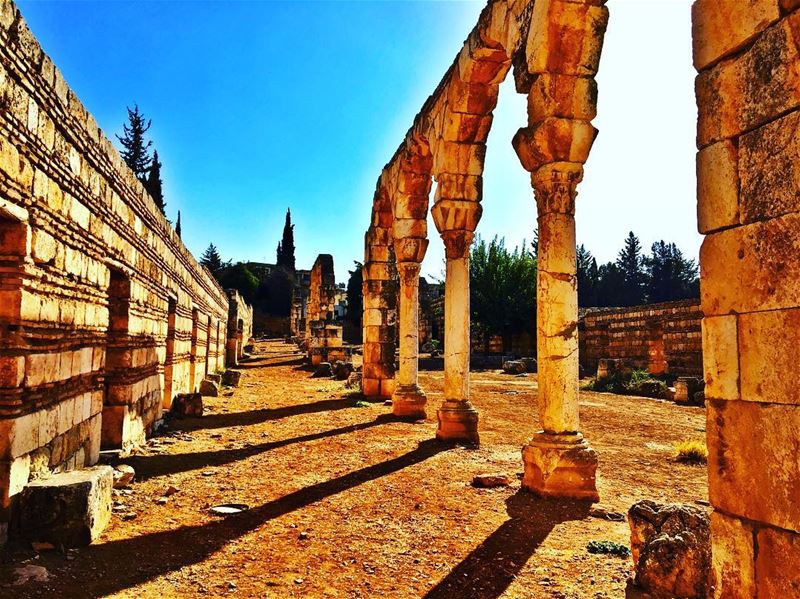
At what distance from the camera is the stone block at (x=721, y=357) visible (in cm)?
255

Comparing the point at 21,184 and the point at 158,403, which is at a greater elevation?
the point at 21,184

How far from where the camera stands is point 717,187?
2705mm

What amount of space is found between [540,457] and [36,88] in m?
5.35

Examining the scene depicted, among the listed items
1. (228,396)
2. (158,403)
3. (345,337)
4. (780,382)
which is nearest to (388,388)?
(228,396)

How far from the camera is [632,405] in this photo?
13.6 metres

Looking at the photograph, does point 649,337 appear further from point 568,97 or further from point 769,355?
point 769,355

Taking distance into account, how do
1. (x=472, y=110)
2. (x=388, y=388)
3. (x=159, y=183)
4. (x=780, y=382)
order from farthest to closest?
(x=159, y=183) < (x=388, y=388) < (x=472, y=110) < (x=780, y=382)

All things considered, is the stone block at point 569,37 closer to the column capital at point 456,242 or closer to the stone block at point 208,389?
the column capital at point 456,242

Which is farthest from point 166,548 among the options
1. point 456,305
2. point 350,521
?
point 456,305

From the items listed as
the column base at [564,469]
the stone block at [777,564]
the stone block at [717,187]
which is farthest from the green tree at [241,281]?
the stone block at [777,564]

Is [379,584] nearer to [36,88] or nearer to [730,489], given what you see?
[730,489]

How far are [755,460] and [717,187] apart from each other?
1317 mm

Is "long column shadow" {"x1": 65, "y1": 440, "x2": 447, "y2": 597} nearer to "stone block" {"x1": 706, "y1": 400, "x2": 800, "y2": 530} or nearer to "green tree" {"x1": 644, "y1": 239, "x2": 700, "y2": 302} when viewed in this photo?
"stone block" {"x1": 706, "y1": 400, "x2": 800, "y2": 530}

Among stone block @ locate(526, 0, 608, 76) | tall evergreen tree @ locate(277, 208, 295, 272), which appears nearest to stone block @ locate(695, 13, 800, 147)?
stone block @ locate(526, 0, 608, 76)
